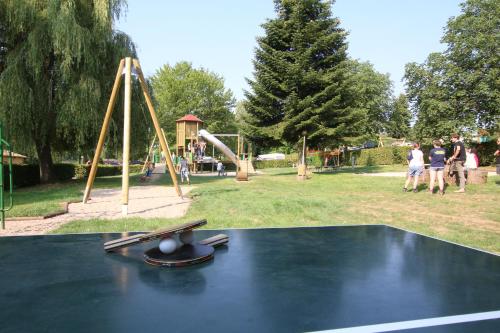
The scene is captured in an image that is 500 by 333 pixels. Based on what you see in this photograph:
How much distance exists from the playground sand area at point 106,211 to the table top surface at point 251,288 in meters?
4.35

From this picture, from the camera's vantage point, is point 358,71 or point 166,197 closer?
point 166,197

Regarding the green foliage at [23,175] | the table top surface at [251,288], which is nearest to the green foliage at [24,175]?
the green foliage at [23,175]

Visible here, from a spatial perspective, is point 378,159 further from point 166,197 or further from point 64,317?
point 64,317

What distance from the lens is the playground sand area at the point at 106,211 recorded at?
6999mm

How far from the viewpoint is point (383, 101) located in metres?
54.7

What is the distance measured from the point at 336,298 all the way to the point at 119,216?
22.9 feet

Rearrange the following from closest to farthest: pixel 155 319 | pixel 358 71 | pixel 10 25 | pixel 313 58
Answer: pixel 155 319 < pixel 10 25 < pixel 313 58 < pixel 358 71

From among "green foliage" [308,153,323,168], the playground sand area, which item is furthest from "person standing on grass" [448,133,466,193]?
"green foliage" [308,153,323,168]

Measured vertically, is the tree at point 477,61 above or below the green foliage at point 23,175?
above

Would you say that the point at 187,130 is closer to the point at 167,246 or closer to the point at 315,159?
the point at 315,159

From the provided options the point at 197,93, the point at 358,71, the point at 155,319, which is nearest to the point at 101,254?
the point at 155,319

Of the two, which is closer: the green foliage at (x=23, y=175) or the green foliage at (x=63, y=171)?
the green foliage at (x=23, y=175)

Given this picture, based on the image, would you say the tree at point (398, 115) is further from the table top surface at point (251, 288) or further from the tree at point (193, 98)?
the table top surface at point (251, 288)

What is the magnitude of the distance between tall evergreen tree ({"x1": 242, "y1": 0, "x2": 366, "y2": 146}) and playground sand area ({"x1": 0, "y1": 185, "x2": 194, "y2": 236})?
10.6 m
